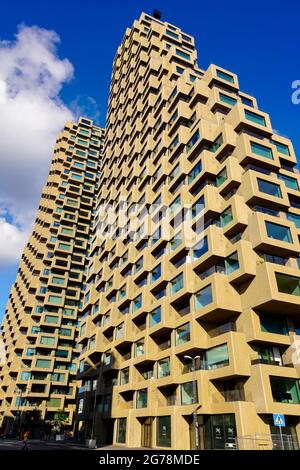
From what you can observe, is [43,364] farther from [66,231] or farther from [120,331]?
[120,331]

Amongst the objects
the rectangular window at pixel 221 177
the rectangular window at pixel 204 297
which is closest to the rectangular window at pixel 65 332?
the rectangular window at pixel 204 297

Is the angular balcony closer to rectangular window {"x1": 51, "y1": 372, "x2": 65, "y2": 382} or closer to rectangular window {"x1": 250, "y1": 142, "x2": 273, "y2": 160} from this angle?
rectangular window {"x1": 250, "y1": 142, "x2": 273, "y2": 160}

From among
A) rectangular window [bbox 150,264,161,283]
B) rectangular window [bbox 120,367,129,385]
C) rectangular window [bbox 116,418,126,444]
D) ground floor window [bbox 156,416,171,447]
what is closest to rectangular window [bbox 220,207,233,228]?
rectangular window [bbox 150,264,161,283]

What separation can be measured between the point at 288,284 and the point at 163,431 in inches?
687

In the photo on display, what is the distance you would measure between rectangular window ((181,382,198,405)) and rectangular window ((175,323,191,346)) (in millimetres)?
3771

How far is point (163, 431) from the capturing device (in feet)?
101

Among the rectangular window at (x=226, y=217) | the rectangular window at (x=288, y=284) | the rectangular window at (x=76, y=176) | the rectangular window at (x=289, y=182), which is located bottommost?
the rectangular window at (x=288, y=284)

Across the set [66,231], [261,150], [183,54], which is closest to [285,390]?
[261,150]

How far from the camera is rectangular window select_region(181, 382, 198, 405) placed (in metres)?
27.8

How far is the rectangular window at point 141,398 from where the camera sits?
116 feet

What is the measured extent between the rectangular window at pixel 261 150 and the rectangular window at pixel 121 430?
33.1 metres

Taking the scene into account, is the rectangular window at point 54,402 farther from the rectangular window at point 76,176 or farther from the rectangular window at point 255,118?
the rectangular window at point 255,118

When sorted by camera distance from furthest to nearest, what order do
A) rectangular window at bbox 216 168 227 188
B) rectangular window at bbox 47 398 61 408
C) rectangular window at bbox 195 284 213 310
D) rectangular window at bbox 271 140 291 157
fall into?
rectangular window at bbox 47 398 61 408
rectangular window at bbox 271 140 291 157
rectangular window at bbox 216 168 227 188
rectangular window at bbox 195 284 213 310
